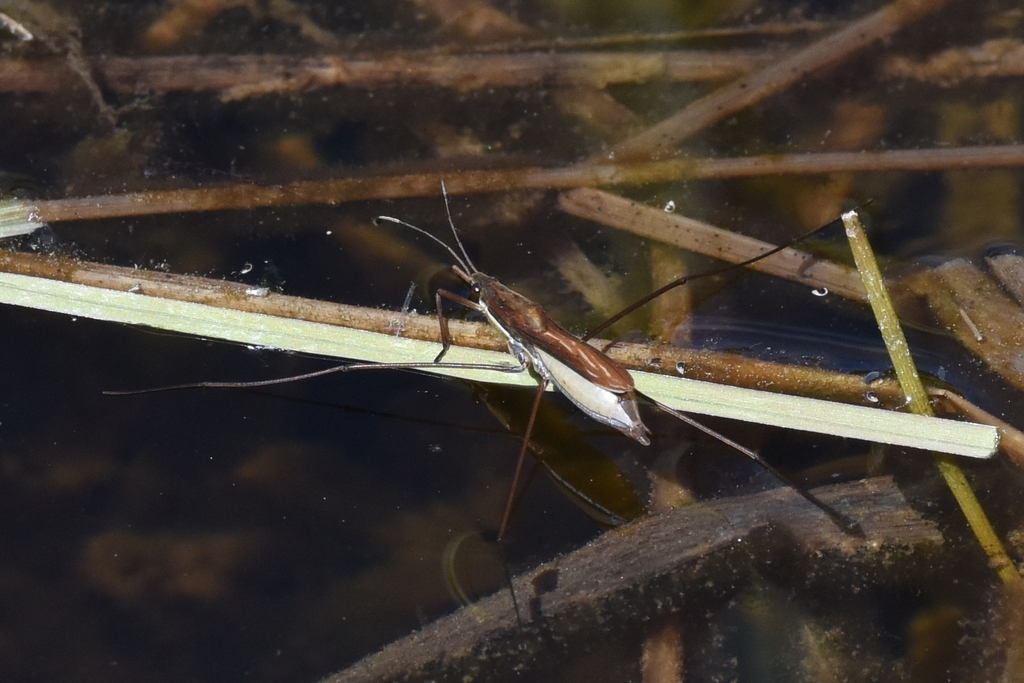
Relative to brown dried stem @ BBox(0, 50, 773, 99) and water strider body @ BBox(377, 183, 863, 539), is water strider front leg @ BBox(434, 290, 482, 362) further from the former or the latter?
brown dried stem @ BBox(0, 50, 773, 99)

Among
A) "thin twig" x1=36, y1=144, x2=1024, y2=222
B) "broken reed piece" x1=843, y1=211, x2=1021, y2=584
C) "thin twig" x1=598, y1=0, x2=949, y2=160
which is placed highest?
"thin twig" x1=598, y1=0, x2=949, y2=160

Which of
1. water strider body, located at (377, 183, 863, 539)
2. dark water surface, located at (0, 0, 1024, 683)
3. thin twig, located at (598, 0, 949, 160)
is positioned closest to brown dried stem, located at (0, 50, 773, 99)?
dark water surface, located at (0, 0, 1024, 683)

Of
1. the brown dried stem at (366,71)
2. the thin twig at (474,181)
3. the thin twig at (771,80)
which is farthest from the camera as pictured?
the brown dried stem at (366,71)

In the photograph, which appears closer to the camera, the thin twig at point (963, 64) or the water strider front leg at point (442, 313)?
the water strider front leg at point (442, 313)

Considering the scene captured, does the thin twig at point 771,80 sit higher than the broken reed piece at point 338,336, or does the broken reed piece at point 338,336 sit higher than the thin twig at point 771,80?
the thin twig at point 771,80

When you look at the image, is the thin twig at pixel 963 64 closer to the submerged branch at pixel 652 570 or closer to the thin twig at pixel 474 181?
the thin twig at pixel 474 181

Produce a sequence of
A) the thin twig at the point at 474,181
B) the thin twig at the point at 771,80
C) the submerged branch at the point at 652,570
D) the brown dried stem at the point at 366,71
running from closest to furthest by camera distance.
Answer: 1. the submerged branch at the point at 652,570
2. the thin twig at the point at 474,181
3. the thin twig at the point at 771,80
4. the brown dried stem at the point at 366,71

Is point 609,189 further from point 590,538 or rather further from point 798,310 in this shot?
point 590,538

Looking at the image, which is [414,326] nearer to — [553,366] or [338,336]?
[338,336]

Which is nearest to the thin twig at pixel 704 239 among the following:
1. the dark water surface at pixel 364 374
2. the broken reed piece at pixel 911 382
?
the dark water surface at pixel 364 374

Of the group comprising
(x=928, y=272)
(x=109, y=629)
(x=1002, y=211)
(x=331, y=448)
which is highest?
(x=1002, y=211)

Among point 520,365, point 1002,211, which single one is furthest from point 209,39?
point 1002,211
